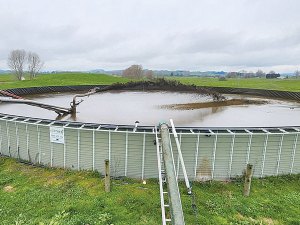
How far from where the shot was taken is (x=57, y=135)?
20.0 ft

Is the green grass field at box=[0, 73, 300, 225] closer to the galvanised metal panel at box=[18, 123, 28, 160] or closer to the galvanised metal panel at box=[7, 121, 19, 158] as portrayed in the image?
the galvanised metal panel at box=[18, 123, 28, 160]

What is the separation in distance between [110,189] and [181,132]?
2.50 metres

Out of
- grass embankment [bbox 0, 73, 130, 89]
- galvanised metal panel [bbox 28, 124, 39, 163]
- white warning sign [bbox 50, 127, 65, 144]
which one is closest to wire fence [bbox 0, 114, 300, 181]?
white warning sign [bbox 50, 127, 65, 144]

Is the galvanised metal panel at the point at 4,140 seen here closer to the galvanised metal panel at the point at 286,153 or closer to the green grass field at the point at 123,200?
the green grass field at the point at 123,200

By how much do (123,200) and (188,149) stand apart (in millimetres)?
2285

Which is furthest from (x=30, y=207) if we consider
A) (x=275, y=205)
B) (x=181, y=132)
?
(x=275, y=205)

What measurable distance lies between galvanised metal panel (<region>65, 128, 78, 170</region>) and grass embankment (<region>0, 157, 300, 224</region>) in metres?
0.30

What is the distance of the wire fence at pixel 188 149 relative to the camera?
5.74 metres

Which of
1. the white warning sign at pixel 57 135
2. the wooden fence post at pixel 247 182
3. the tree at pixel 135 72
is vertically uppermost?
the tree at pixel 135 72

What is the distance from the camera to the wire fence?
5742 millimetres

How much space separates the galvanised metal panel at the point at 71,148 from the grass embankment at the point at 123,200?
302 mm

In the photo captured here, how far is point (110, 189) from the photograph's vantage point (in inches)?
205

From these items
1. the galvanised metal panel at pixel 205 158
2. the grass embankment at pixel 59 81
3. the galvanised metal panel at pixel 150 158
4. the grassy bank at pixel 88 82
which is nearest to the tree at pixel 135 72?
the grassy bank at pixel 88 82

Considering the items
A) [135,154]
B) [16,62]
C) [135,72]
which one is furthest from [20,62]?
[135,154]
